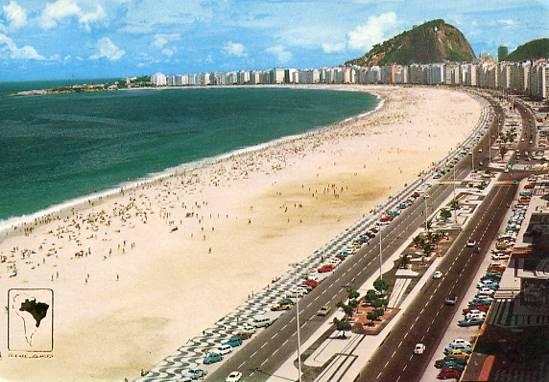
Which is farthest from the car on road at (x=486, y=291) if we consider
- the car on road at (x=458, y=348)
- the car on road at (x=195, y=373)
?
the car on road at (x=195, y=373)

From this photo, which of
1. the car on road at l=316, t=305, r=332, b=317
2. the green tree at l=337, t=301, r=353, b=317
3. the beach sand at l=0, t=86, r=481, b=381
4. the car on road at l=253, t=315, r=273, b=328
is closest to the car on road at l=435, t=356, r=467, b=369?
the green tree at l=337, t=301, r=353, b=317

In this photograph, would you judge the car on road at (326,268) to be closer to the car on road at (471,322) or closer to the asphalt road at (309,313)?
the asphalt road at (309,313)

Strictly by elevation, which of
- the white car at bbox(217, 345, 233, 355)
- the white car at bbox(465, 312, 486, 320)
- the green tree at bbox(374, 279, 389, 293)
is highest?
Answer: the green tree at bbox(374, 279, 389, 293)

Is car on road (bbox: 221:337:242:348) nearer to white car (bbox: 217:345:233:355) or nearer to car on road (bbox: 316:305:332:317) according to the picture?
white car (bbox: 217:345:233:355)

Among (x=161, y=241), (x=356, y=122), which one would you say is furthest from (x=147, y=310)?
(x=356, y=122)

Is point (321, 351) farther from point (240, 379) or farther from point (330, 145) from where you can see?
point (330, 145)

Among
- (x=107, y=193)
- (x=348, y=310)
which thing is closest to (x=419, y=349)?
(x=348, y=310)
